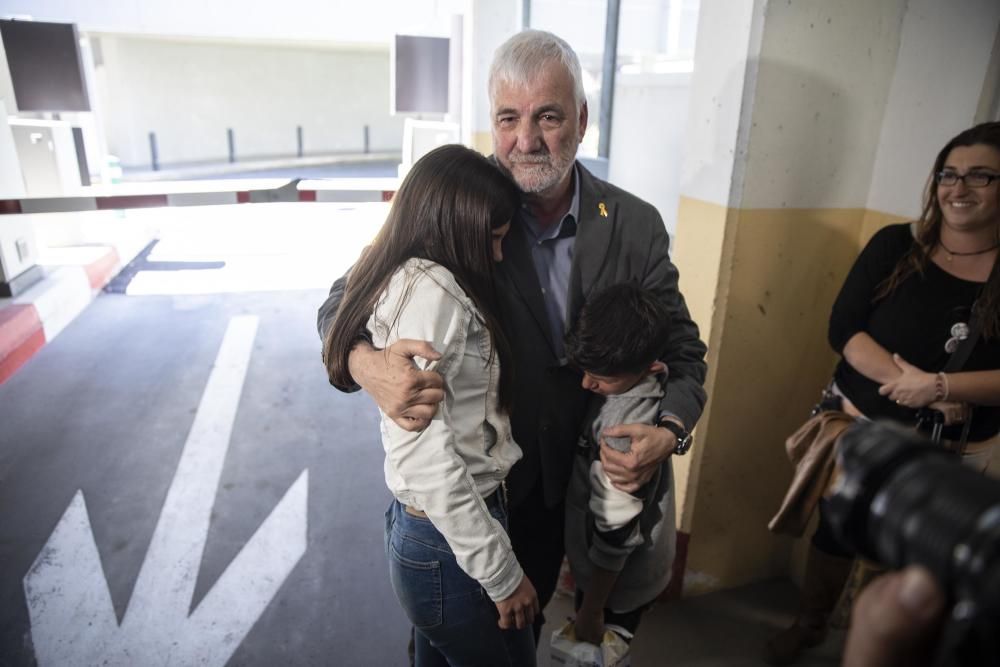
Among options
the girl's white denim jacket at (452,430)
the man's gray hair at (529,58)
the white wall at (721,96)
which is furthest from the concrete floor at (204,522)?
the man's gray hair at (529,58)

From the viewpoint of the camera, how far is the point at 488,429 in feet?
4.59

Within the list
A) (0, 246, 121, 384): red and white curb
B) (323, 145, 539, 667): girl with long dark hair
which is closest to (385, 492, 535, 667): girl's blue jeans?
(323, 145, 539, 667): girl with long dark hair

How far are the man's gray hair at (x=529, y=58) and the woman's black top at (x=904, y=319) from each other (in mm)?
1191

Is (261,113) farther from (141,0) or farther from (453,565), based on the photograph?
(453,565)

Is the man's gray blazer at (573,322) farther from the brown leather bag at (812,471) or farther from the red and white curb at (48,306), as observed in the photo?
the red and white curb at (48,306)

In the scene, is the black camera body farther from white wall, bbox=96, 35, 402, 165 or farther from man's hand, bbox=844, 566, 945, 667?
white wall, bbox=96, 35, 402, 165

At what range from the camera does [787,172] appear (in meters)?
2.26

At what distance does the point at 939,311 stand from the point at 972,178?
39 centimetres

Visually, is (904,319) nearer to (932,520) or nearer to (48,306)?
(932,520)

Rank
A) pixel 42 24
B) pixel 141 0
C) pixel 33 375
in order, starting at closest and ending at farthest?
pixel 33 375, pixel 42 24, pixel 141 0

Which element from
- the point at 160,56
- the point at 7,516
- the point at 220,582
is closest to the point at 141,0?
the point at 160,56

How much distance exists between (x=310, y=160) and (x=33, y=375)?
14.4 meters

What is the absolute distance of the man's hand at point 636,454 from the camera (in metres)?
1.52

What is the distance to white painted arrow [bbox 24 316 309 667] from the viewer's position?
240 cm
